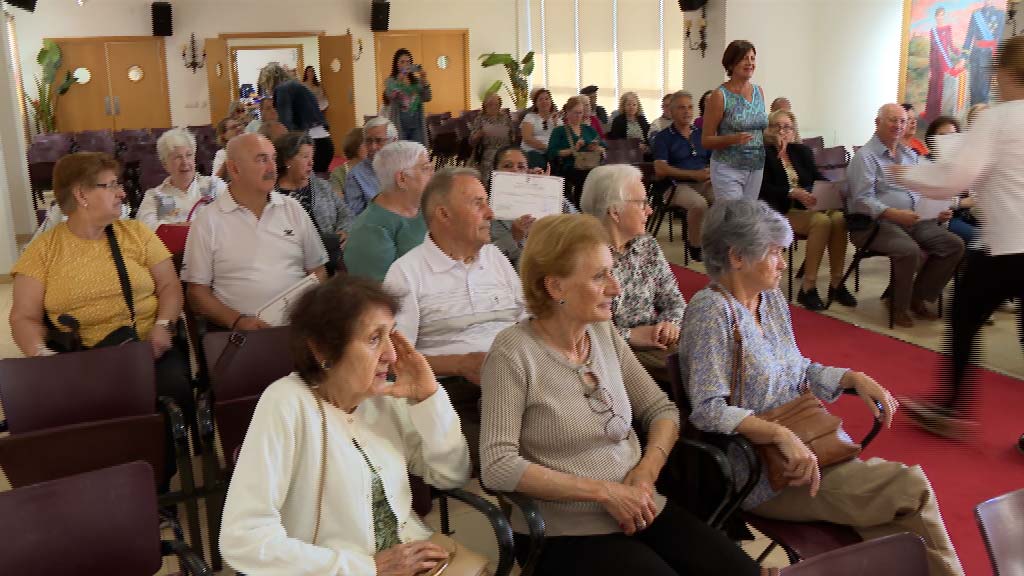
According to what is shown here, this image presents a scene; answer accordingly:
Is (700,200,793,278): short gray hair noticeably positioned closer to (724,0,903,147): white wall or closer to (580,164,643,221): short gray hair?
(580,164,643,221): short gray hair

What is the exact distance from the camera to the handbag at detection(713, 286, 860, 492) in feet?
7.72

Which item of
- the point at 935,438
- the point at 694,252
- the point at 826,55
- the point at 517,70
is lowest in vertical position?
the point at 935,438

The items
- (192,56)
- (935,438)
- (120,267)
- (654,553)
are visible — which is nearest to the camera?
(654,553)

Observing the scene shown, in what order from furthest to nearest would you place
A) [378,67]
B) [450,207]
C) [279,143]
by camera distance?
[378,67]
[279,143]
[450,207]

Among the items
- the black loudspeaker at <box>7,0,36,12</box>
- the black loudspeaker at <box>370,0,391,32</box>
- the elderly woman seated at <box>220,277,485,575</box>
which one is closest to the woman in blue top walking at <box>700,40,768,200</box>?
the elderly woman seated at <box>220,277,485,575</box>

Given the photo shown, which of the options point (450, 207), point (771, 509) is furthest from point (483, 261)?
point (771, 509)

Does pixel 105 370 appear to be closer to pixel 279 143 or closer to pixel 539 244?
pixel 539 244

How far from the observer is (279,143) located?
4719 millimetres

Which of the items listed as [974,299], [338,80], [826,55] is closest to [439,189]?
[974,299]

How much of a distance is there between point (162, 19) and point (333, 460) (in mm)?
15930

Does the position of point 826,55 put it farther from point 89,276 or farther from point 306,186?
point 89,276

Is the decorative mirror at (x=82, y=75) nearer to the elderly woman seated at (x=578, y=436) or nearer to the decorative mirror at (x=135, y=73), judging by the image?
the decorative mirror at (x=135, y=73)

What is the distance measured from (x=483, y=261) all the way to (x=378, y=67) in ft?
48.2

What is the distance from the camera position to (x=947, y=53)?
902cm
